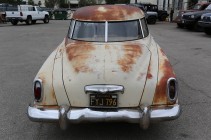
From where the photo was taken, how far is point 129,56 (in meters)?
4.76

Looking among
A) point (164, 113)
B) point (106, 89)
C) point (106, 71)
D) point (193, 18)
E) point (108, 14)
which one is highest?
point (108, 14)

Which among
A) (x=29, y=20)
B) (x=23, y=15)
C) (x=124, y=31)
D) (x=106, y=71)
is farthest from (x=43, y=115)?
(x=29, y=20)

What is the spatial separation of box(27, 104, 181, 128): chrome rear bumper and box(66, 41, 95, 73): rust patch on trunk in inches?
23.3

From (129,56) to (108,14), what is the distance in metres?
1.50

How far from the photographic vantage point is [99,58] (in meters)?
4.69

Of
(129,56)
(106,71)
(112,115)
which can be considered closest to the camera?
(112,115)

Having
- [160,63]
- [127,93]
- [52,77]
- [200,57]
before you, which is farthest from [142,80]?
[200,57]

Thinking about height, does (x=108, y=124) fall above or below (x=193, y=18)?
below

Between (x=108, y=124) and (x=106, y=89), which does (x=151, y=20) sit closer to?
(x=108, y=124)

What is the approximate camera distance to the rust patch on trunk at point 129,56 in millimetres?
4410

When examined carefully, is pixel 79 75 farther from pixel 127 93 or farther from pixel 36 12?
pixel 36 12

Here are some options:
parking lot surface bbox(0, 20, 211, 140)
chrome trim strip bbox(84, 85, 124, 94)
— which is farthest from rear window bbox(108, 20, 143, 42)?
chrome trim strip bbox(84, 85, 124, 94)

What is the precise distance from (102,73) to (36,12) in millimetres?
28671

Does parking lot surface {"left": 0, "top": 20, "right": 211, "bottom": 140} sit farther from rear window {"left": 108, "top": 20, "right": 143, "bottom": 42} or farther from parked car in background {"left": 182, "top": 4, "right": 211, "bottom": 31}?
parked car in background {"left": 182, "top": 4, "right": 211, "bottom": 31}
